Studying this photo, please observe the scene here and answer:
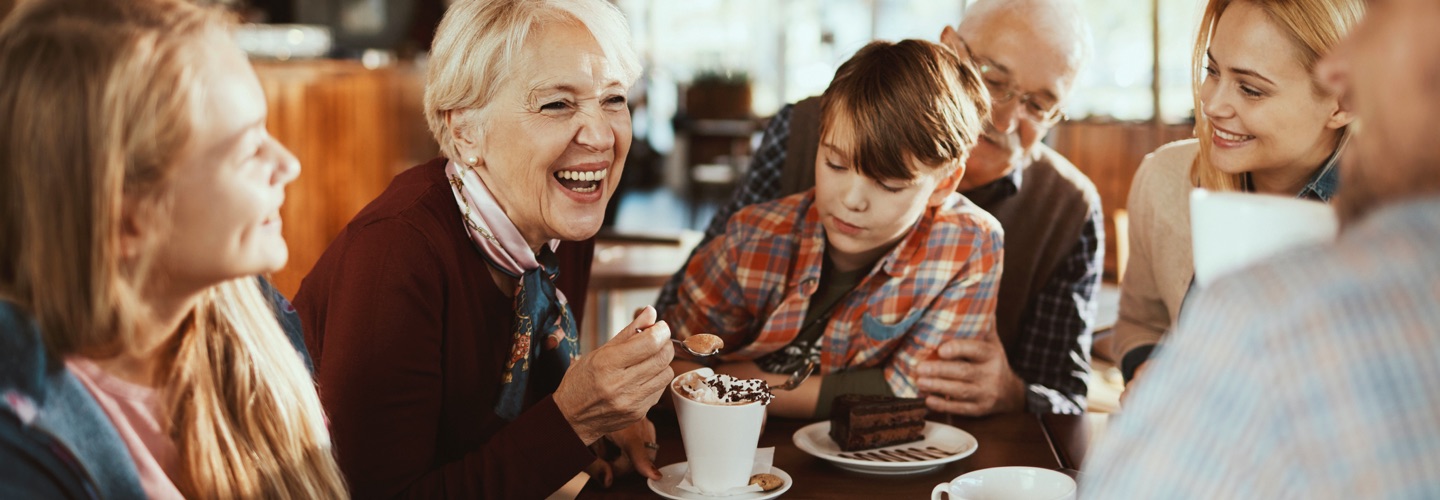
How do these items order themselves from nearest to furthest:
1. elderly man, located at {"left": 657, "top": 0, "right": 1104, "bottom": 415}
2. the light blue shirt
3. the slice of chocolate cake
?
the light blue shirt, the slice of chocolate cake, elderly man, located at {"left": 657, "top": 0, "right": 1104, "bottom": 415}

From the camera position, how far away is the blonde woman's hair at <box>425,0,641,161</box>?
1603 millimetres

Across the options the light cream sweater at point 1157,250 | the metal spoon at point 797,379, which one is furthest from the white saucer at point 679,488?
the light cream sweater at point 1157,250

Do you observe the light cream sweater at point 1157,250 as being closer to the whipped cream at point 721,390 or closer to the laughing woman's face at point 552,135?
the whipped cream at point 721,390

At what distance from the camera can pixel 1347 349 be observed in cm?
62

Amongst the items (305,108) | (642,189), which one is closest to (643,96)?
(642,189)

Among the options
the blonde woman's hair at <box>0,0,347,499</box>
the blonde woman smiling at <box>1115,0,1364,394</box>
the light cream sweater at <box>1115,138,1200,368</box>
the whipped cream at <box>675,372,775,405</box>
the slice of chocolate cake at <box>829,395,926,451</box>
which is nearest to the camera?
the blonde woman's hair at <box>0,0,347,499</box>

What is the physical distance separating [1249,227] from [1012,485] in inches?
25.4

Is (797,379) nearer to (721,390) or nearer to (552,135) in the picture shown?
(721,390)

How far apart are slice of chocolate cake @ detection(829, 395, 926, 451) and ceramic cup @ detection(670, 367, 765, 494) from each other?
19 cm

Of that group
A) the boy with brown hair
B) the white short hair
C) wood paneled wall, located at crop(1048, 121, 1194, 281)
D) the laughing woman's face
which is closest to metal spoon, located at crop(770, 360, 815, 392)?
the boy with brown hair

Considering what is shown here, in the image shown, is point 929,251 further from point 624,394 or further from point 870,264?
point 624,394

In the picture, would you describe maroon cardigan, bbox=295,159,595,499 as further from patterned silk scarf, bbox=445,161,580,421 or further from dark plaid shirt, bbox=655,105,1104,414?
dark plaid shirt, bbox=655,105,1104,414

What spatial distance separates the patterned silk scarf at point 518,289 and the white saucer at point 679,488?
27 cm

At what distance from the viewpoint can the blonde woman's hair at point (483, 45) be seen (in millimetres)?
1603
